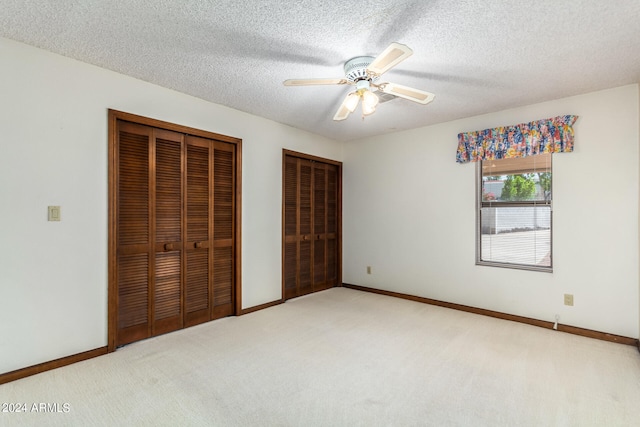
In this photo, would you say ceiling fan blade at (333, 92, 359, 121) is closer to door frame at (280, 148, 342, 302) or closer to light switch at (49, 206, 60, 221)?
door frame at (280, 148, 342, 302)

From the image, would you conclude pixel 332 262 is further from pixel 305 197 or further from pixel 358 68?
pixel 358 68

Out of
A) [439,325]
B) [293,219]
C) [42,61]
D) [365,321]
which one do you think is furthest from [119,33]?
[439,325]

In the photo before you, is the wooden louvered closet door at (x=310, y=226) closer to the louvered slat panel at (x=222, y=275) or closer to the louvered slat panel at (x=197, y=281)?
the louvered slat panel at (x=222, y=275)

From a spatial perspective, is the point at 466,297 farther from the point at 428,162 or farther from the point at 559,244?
the point at 428,162

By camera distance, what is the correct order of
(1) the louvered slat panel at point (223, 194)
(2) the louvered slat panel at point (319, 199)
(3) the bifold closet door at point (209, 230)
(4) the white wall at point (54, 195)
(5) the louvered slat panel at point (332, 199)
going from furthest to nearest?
(5) the louvered slat panel at point (332, 199), (2) the louvered slat panel at point (319, 199), (1) the louvered slat panel at point (223, 194), (3) the bifold closet door at point (209, 230), (4) the white wall at point (54, 195)

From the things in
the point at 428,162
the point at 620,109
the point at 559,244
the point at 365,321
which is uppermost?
the point at 620,109

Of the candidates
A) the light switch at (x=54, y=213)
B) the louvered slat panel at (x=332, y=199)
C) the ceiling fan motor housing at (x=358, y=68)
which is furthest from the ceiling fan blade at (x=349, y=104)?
the light switch at (x=54, y=213)

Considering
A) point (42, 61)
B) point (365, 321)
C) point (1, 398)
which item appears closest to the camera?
point (1, 398)

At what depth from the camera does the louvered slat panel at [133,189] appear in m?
2.76

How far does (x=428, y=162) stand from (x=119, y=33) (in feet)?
11.5

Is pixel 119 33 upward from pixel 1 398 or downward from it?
upward

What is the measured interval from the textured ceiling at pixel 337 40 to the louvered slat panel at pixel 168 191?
0.62 m

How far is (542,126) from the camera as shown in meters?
3.25

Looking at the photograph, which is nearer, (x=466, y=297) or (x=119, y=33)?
(x=119, y=33)
